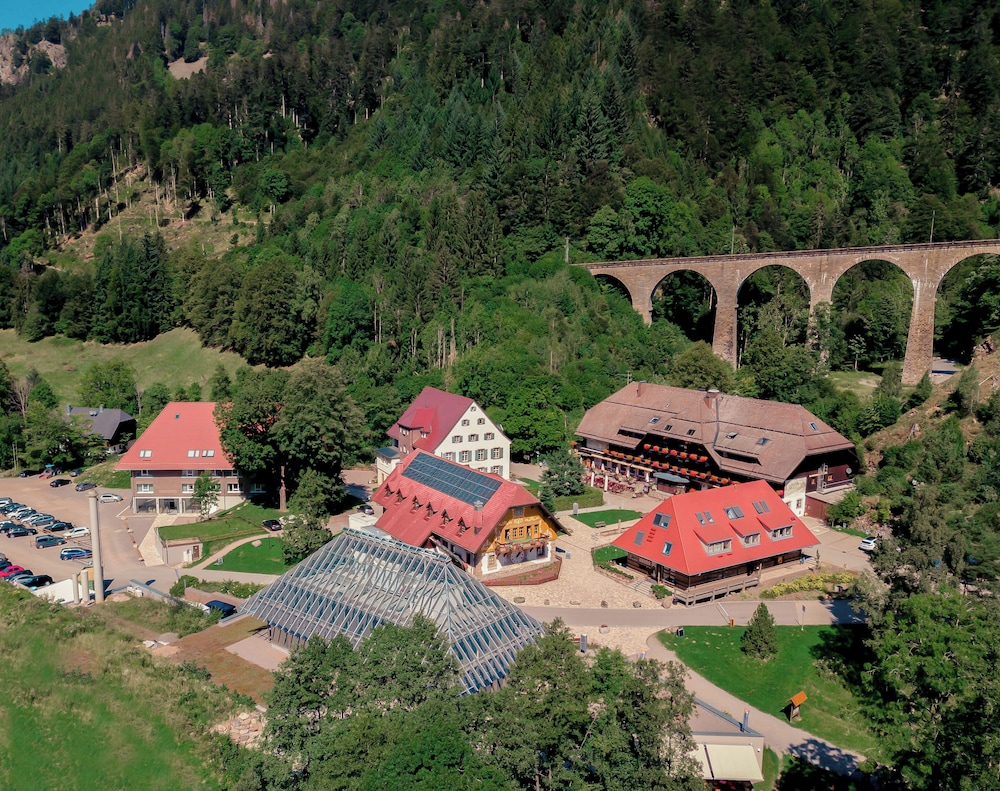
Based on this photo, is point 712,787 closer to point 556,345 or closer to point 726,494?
point 726,494

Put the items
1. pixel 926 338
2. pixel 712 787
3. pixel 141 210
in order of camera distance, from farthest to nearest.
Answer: pixel 141 210, pixel 926 338, pixel 712 787

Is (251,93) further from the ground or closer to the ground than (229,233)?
further from the ground

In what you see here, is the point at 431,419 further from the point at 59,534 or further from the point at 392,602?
the point at 392,602

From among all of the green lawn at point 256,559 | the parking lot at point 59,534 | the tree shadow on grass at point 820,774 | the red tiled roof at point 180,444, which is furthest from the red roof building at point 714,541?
the red tiled roof at point 180,444

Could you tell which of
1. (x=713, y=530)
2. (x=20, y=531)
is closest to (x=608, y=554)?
(x=713, y=530)

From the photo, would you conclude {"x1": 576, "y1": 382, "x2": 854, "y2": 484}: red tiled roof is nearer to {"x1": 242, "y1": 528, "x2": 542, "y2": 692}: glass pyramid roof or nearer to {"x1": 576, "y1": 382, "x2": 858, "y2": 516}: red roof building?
{"x1": 576, "y1": 382, "x2": 858, "y2": 516}: red roof building

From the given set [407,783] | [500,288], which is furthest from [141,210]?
[407,783]

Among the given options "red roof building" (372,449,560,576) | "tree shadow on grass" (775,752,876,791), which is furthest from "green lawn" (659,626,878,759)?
"red roof building" (372,449,560,576)
